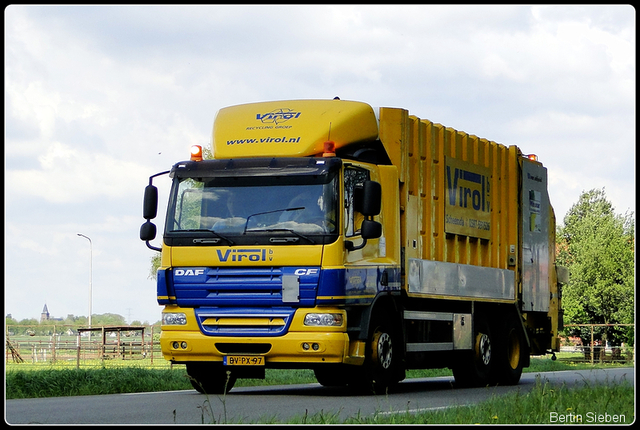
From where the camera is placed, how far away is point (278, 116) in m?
14.6

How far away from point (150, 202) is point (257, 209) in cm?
163

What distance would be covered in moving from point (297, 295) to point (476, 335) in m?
5.06

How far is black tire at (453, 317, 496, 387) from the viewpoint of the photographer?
56.7 feet

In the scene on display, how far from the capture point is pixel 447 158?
17.0 meters

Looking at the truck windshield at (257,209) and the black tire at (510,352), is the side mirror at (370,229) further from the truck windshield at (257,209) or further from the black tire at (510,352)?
the black tire at (510,352)

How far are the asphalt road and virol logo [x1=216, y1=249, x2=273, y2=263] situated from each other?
171cm

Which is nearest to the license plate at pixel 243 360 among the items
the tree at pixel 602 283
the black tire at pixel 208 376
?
the black tire at pixel 208 376

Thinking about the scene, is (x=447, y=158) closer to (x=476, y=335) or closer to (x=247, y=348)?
(x=476, y=335)

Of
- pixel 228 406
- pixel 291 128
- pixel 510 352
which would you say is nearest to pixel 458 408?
pixel 228 406

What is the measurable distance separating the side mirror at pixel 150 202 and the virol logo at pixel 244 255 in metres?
1.33

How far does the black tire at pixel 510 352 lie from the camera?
18047 mm

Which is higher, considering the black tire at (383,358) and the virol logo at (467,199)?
the virol logo at (467,199)

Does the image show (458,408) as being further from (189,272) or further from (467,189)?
(467,189)
